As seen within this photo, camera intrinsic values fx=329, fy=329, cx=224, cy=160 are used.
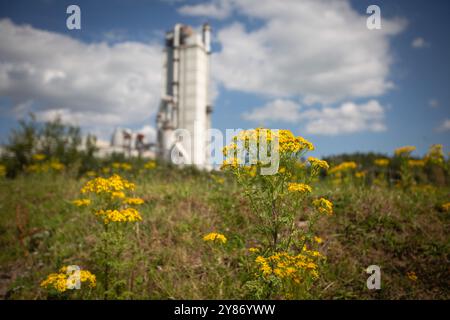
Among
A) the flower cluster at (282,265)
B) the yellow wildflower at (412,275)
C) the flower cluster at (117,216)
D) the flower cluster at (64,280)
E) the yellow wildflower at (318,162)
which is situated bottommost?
the yellow wildflower at (412,275)

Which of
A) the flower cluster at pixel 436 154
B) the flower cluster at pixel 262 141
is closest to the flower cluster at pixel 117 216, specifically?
the flower cluster at pixel 262 141

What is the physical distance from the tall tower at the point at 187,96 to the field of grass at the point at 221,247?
28.9 metres

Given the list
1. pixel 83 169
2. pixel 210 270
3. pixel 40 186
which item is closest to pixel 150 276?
pixel 210 270

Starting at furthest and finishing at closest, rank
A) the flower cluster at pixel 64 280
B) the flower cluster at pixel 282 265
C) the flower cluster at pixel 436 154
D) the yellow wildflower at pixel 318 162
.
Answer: the flower cluster at pixel 436 154 → the flower cluster at pixel 64 280 → the yellow wildflower at pixel 318 162 → the flower cluster at pixel 282 265

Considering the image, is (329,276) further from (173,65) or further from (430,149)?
(173,65)

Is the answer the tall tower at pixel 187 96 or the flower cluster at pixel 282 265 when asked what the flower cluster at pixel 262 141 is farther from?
the tall tower at pixel 187 96

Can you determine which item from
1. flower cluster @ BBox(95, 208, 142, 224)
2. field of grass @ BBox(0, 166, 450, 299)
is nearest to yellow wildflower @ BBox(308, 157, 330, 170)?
field of grass @ BBox(0, 166, 450, 299)

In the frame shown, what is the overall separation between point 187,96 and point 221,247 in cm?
3289

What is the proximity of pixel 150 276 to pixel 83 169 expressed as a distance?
8166 millimetres

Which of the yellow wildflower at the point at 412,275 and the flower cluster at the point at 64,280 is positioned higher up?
the flower cluster at the point at 64,280

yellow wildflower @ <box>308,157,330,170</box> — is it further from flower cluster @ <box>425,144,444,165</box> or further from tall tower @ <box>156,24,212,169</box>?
tall tower @ <box>156,24,212,169</box>

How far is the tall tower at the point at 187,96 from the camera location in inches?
1388

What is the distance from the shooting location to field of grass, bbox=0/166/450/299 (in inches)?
143
